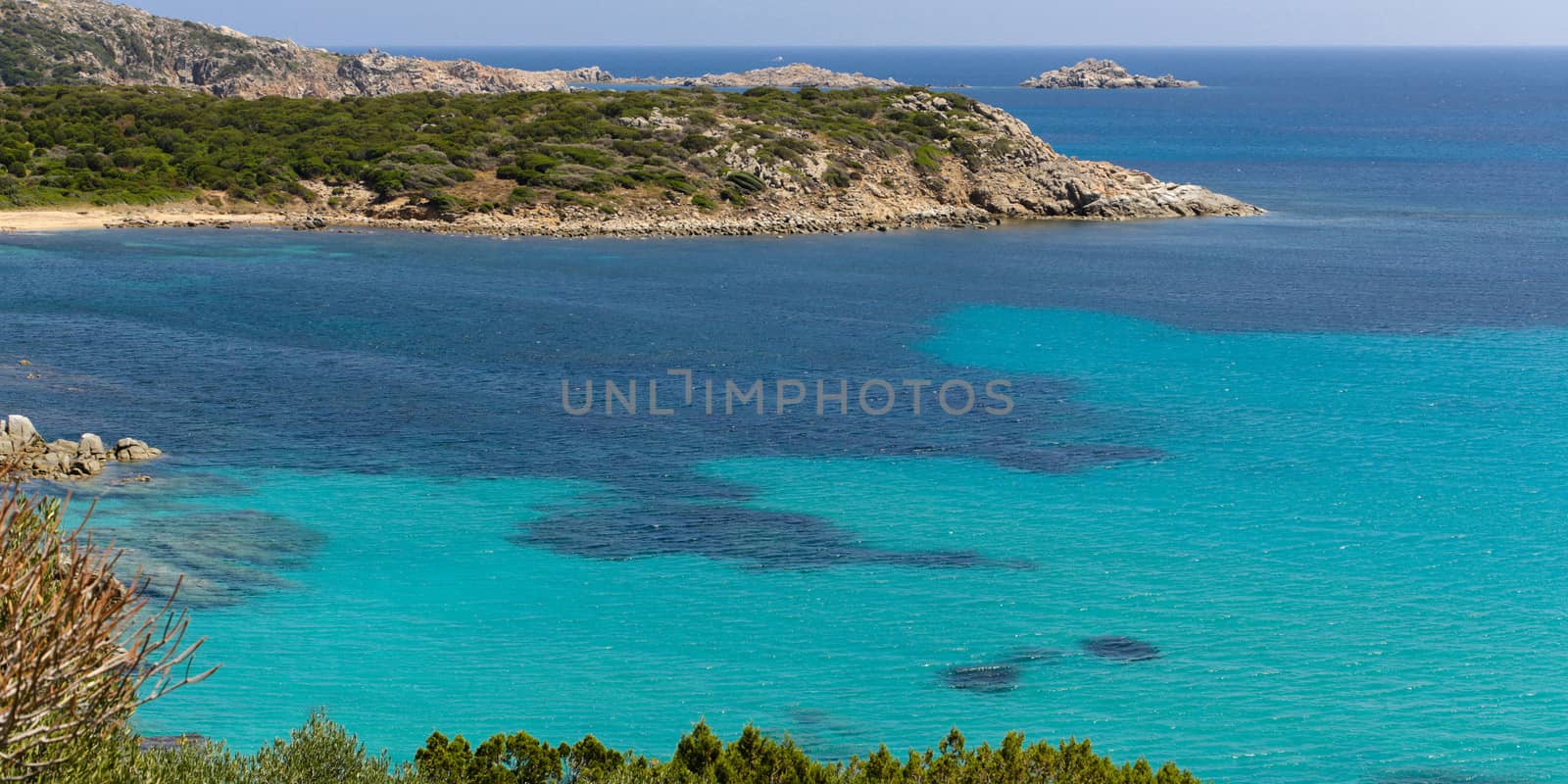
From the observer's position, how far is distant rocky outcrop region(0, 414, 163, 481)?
38188 millimetres

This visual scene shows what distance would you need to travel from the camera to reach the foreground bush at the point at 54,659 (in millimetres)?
12148

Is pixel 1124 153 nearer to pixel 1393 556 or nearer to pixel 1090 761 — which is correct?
pixel 1393 556

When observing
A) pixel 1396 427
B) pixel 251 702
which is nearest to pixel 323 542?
pixel 251 702

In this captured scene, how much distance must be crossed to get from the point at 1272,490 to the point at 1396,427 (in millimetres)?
9949

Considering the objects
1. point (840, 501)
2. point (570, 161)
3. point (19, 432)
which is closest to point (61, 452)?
point (19, 432)

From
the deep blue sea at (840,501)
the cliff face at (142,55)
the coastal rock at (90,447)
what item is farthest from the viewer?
the cliff face at (142,55)

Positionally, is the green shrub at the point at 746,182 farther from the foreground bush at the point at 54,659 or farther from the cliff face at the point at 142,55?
the foreground bush at the point at 54,659

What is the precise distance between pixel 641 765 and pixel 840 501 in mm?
18471

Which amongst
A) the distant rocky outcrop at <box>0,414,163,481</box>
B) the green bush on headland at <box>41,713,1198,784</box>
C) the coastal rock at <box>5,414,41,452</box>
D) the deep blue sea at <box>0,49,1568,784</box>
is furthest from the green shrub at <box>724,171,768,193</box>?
the green bush on headland at <box>41,713,1198,784</box>

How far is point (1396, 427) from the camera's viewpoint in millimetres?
48500

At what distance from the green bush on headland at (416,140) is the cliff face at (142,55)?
56.0 meters

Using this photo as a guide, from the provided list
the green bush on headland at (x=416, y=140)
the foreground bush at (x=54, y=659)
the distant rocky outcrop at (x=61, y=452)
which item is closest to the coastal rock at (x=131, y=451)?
the distant rocky outcrop at (x=61, y=452)

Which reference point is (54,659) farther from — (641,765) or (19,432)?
(19,432)

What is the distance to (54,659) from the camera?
487 inches
